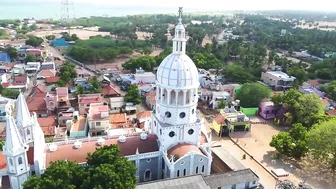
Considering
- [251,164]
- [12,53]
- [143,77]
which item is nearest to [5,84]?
[143,77]

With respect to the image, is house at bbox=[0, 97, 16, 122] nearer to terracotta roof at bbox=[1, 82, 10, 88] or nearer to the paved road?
terracotta roof at bbox=[1, 82, 10, 88]

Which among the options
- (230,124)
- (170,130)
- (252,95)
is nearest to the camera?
(170,130)

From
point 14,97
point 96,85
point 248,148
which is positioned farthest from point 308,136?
point 14,97

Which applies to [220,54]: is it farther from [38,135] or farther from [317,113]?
[38,135]

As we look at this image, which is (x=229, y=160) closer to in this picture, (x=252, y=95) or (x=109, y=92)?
(x=252, y=95)

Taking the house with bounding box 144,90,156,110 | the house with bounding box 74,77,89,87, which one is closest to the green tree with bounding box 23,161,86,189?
the house with bounding box 144,90,156,110

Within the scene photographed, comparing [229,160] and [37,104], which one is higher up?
[37,104]

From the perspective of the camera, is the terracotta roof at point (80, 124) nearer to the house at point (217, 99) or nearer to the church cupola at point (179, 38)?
the church cupola at point (179, 38)
